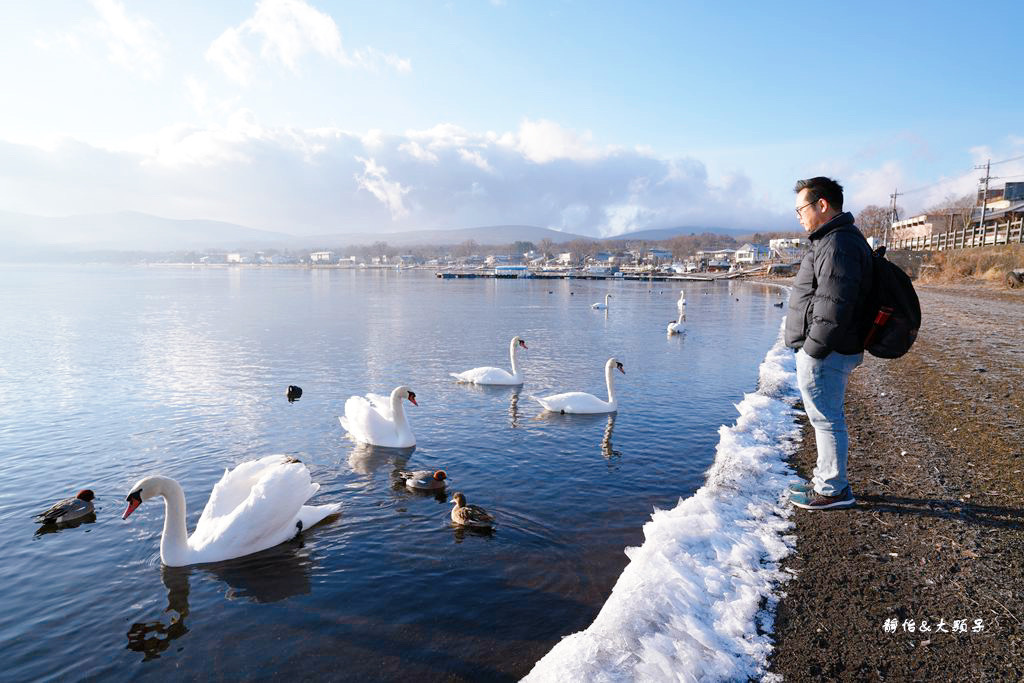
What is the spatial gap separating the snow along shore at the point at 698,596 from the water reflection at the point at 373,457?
4.65 meters

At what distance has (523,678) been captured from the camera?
4340 mm

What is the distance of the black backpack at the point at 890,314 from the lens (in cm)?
534

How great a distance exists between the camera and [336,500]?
26.9ft

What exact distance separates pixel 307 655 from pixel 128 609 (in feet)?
7.23

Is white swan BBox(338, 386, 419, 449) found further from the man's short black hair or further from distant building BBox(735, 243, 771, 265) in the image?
distant building BBox(735, 243, 771, 265)

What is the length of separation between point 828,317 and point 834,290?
254mm

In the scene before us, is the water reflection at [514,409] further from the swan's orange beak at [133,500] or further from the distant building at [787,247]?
the distant building at [787,247]

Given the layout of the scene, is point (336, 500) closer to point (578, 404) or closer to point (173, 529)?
point (173, 529)

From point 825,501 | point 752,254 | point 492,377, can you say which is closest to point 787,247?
point 752,254

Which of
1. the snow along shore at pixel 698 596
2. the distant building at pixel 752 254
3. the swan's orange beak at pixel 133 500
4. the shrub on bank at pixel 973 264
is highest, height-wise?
the distant building at pixel 752 254

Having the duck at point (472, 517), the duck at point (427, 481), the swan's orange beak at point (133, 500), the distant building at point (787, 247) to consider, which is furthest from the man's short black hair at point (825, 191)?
the distant building at point (787, 247)

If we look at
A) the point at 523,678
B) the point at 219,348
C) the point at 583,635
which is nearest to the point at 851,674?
the point at 583,635

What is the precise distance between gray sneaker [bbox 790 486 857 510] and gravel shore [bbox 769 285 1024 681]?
0.25ft

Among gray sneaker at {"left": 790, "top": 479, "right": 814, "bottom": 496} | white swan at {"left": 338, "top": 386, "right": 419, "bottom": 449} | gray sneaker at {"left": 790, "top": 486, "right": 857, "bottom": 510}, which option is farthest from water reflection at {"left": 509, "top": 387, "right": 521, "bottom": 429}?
gray sneaker at {"left": 790, "top": 486, "right": 857, "bottom": 510}
